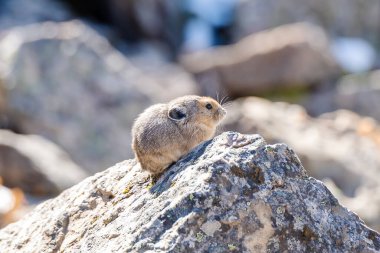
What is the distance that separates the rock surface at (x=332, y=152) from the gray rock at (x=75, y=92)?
14.4 ft

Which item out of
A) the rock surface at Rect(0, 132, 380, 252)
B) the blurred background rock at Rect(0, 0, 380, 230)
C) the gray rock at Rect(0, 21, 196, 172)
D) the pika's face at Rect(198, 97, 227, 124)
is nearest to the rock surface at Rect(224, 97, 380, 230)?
the blurred background rock at Rect(0, 0, 380, 230)

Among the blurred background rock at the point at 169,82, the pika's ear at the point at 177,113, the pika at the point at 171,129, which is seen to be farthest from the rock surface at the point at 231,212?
the blurred background rock at the point at 169,82

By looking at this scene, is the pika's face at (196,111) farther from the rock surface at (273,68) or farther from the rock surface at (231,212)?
the rock surface at (273,68)

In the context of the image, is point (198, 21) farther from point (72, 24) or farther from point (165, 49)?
point (72, 24)

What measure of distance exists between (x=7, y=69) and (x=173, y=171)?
55.6ft

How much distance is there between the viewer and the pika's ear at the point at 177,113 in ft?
33.7

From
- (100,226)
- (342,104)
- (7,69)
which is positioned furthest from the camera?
(342,104)

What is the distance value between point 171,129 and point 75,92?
49.7 ft

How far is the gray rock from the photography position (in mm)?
23438

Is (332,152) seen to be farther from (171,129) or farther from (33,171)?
(171,129)

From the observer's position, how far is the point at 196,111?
10922 millimetres

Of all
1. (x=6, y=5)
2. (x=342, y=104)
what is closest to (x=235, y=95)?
(x=342, y=104)

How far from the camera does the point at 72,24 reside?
27.2 meters

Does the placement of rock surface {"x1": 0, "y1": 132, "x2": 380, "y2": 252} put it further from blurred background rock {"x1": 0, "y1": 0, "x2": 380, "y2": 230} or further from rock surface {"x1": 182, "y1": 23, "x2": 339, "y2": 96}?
rock surface {"x1": 182, "y1": 23, "x2": 339, "y2": 96}
